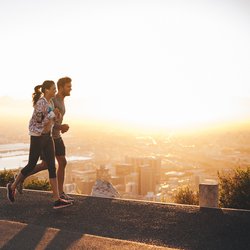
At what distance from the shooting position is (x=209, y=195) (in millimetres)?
6090

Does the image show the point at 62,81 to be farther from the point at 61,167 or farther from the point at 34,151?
the point at 61,167

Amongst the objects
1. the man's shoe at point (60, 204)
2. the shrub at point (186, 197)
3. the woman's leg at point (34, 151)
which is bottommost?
the shrub at point (186, 197)

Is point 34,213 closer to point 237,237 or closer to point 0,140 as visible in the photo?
point 237,237

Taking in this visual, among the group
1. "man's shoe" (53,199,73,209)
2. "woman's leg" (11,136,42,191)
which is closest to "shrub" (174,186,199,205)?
"man's shoe" (53,199,73,209)

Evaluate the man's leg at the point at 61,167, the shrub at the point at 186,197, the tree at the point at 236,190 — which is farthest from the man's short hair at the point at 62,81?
the shrub at the point at 186,197

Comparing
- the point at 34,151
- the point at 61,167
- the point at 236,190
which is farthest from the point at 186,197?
the point at 34,151

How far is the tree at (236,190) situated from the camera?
7004 mm

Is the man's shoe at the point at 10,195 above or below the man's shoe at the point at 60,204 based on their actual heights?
above

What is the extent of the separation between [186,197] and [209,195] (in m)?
2.64

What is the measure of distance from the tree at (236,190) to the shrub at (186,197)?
78 centimetres

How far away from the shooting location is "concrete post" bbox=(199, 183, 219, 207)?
6.07 metres

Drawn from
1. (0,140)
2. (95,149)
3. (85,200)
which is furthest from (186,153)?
(85,200)

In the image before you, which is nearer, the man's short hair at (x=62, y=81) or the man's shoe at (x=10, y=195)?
the man's shoe at (x=10, y=195)

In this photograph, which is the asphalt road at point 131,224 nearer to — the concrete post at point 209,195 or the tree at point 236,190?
the concrete post at point 209,195
